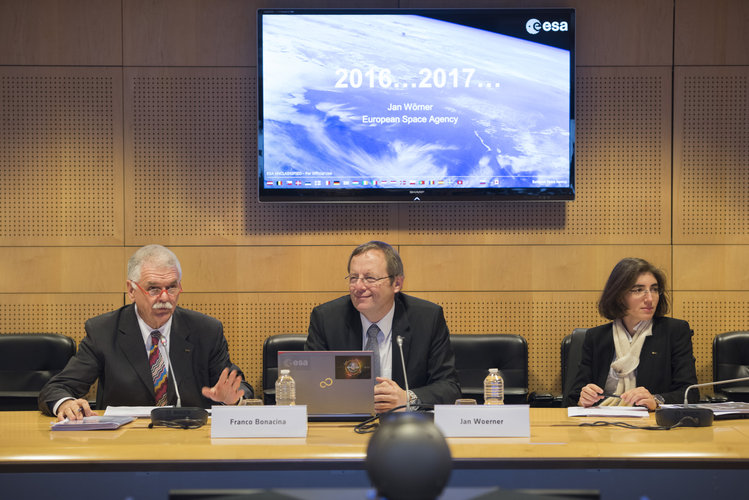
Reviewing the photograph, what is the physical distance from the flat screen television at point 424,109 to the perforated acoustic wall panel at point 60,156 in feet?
3.32

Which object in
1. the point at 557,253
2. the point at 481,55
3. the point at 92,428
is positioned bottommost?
the point at 92,428

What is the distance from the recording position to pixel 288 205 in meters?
4.75

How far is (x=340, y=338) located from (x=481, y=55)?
2258mm

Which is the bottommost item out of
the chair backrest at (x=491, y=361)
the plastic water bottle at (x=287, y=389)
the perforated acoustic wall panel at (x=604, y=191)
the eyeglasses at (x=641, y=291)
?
the chair backrest at (x=491, y=361)

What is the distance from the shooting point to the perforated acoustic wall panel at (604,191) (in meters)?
4.75

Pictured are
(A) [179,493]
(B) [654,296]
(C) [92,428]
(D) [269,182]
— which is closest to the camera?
(A) [179,493]

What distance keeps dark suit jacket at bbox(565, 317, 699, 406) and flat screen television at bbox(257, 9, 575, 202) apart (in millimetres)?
1275

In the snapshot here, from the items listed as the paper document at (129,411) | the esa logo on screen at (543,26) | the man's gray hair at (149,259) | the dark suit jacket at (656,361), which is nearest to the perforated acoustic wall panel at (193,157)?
the man's gray hair at (149,259)

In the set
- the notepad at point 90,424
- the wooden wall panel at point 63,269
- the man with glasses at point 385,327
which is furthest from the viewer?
the wooden wall panel at point 63,269

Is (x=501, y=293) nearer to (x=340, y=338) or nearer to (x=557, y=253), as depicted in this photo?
(x=557, y=253)

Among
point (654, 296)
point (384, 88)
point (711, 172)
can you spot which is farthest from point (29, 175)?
point (711, 172)

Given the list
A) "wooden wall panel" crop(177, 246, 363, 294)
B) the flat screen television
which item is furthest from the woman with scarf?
"wooden wall panel" crop(177, 246, 363, 294)

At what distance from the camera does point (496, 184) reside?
15.3 ft

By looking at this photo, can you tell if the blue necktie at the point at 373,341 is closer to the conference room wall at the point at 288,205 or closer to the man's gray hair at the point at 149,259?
the man's gray hair at the point at 149,259
